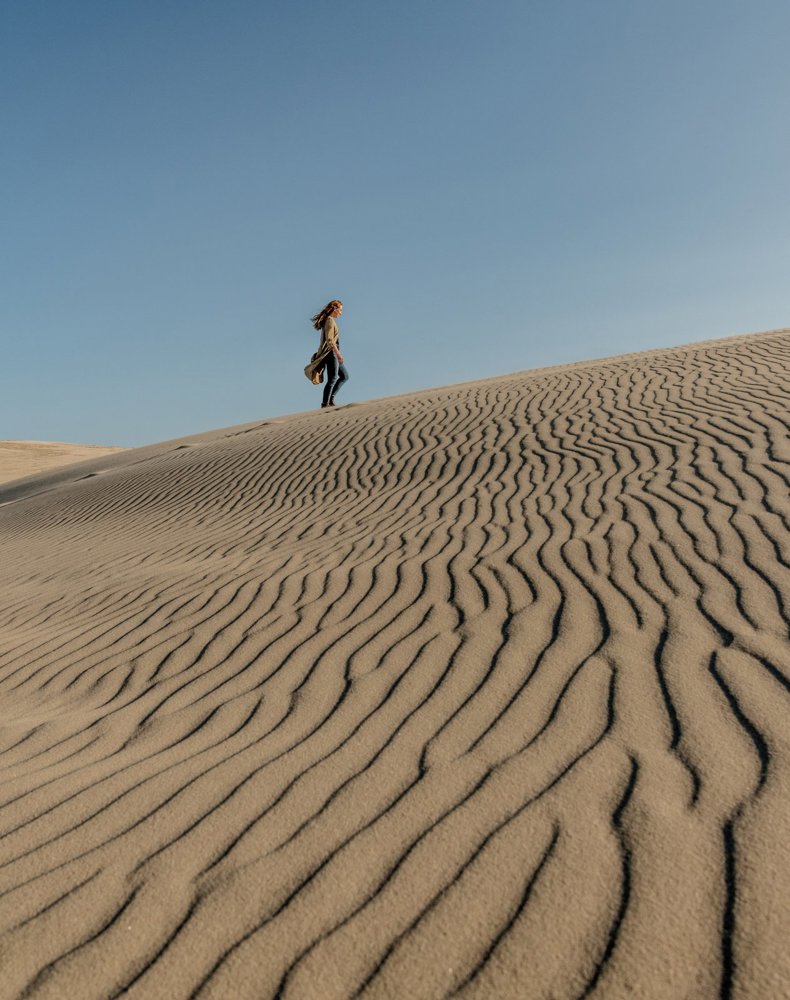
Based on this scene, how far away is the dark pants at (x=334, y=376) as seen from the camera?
16.1 metres

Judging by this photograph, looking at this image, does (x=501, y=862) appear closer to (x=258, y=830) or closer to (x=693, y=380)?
(x=258, y=830)

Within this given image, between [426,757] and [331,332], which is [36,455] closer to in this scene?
[331,332]

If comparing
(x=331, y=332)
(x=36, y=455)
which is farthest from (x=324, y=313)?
(x=36, y=455)

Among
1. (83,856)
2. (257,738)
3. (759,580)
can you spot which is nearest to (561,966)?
(83,856)

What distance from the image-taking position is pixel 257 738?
3.29m

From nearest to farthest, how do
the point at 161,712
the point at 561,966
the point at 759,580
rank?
the point at 561,966
the point at 161,712
the point at 759,580

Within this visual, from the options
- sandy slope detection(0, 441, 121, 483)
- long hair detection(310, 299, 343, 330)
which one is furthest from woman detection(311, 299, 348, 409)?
sandy slope detection(0, 441, 121, 483)

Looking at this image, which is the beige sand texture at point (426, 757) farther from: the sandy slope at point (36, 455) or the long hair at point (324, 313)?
the sandy slope at point (36, 455)

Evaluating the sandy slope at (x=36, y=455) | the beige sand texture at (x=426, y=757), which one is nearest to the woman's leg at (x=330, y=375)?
the beige sand texture at (x=426, y=757)

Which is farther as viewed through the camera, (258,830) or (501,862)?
(258,830)

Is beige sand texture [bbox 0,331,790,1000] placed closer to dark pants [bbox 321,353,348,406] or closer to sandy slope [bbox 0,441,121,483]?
dark pants [bbox 321,353,348,406]

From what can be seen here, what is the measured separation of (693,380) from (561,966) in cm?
1036

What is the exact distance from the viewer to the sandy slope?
28.1 metres

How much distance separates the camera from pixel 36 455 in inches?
1264
